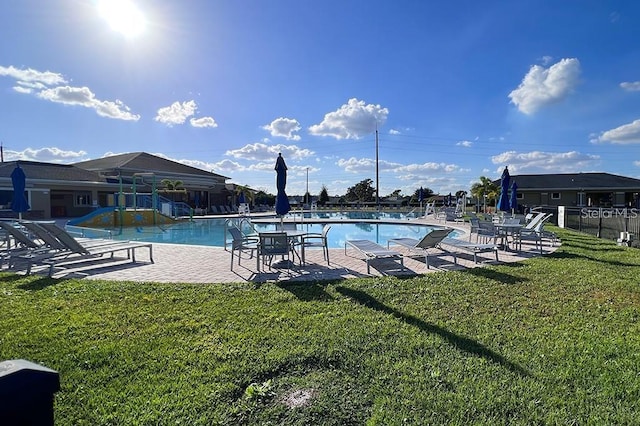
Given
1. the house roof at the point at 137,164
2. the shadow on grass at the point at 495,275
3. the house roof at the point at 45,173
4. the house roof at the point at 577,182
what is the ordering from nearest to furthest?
the shadow on grass at the point at 495,275 → the house roof at the point at 45,173 → the house roof at the point at 577,182 → the house roof at the point at 137,164

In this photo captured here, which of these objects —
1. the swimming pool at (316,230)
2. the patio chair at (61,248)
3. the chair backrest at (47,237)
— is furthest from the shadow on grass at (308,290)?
the swimming pool at (316,230)

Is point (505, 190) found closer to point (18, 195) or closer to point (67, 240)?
point (67, 240)

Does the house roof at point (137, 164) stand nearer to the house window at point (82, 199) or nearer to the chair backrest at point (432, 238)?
the house window at point (82, 199)

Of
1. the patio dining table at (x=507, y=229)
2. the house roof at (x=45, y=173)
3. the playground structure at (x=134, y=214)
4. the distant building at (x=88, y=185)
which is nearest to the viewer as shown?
the patio dining table at (x=507, y=229)

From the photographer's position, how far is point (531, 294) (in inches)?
222

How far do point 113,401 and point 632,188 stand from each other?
4836 cm

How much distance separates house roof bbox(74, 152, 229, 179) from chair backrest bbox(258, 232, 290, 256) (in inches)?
1459

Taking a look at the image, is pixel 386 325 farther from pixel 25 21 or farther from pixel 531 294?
pixel 25 21

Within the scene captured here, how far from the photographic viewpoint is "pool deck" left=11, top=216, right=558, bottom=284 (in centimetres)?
698

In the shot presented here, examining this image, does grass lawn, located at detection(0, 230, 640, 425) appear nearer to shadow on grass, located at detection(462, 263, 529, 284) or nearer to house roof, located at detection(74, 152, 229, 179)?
shadow on grass, located at detection(462, 263, 529, 284)

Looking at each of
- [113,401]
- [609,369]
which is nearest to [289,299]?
[113,401]

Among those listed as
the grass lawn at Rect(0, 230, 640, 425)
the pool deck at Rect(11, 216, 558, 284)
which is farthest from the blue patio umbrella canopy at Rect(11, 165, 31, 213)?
the grass lawn at Rect(0, 230, 640, 425)

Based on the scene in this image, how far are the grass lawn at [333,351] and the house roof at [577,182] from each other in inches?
1489

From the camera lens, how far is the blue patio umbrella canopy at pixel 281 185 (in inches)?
345
